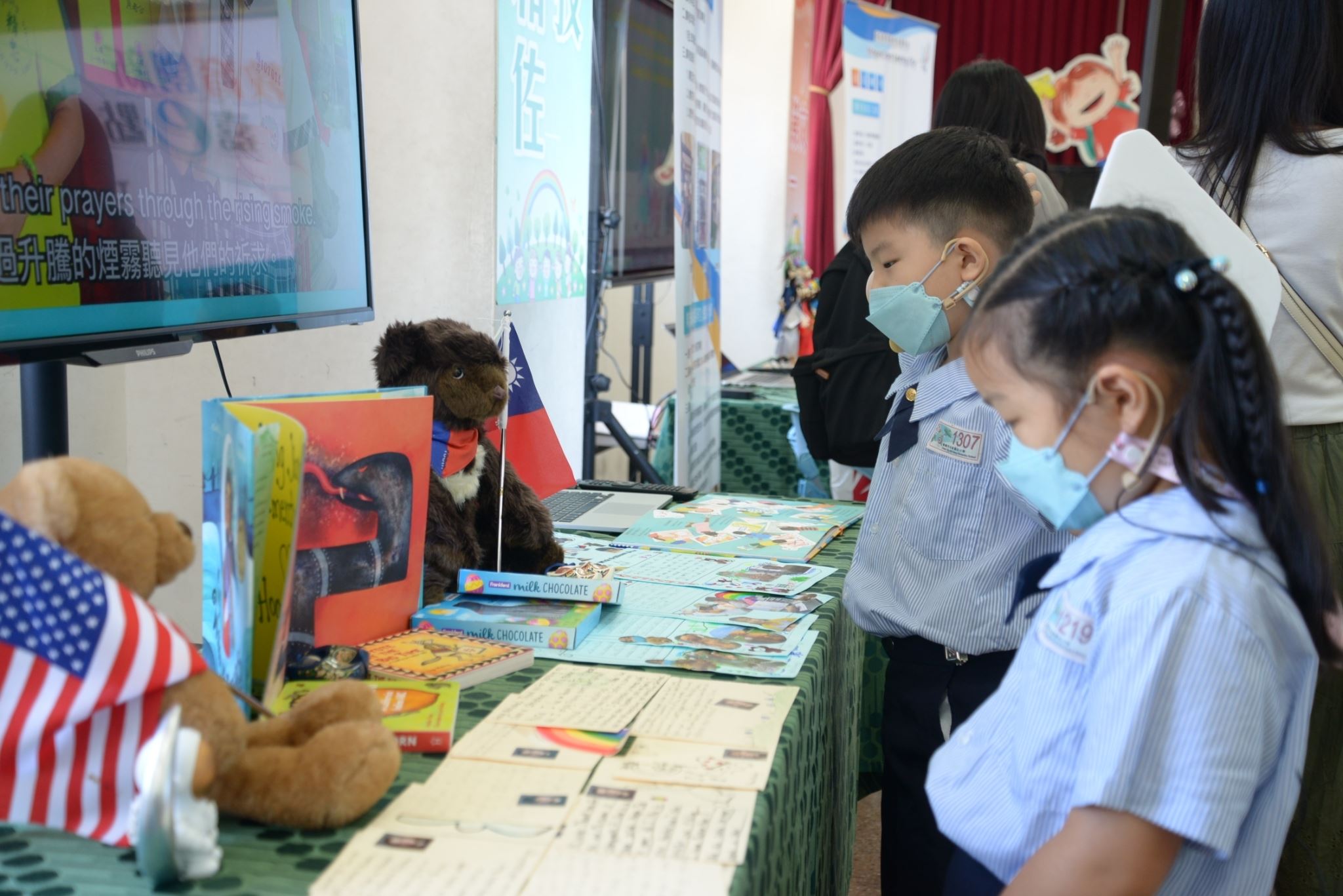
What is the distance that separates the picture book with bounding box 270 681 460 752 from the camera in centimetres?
86

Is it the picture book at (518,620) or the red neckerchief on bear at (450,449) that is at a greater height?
the red neckerchief on bear at (450,449)

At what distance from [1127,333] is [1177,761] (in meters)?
0.29

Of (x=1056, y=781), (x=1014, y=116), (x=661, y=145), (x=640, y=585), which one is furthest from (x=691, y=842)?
(x=661, y=145)

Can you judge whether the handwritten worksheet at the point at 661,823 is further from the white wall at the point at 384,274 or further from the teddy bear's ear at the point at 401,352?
the white wall at the point at 384,274

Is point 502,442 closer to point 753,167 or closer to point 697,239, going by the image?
point 697,239

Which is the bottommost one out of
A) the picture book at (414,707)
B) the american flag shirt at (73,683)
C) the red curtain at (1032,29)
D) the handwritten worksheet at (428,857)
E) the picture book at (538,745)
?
the handwritten worksheet at (428,857)

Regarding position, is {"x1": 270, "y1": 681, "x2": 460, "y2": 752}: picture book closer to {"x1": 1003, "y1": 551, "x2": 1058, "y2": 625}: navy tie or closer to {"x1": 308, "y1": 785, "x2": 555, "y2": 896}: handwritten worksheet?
{"x1": 308, "y1": 785, "x2": 555, "y2": 896}: handwritten worksheet

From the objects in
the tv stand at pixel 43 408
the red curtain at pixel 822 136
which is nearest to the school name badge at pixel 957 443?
the tv stand at pixel 43 408

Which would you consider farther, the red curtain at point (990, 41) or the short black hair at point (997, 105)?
the red curtain at point (990, 41)

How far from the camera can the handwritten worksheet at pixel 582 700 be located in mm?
926

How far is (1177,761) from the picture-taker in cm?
69

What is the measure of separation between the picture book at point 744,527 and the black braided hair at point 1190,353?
81 centimetres

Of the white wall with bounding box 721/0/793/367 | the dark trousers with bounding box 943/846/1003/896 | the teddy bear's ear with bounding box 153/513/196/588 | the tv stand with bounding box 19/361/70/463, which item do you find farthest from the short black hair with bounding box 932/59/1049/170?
the white wall with bounding box 721/0/793/367

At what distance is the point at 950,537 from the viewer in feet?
4.11
